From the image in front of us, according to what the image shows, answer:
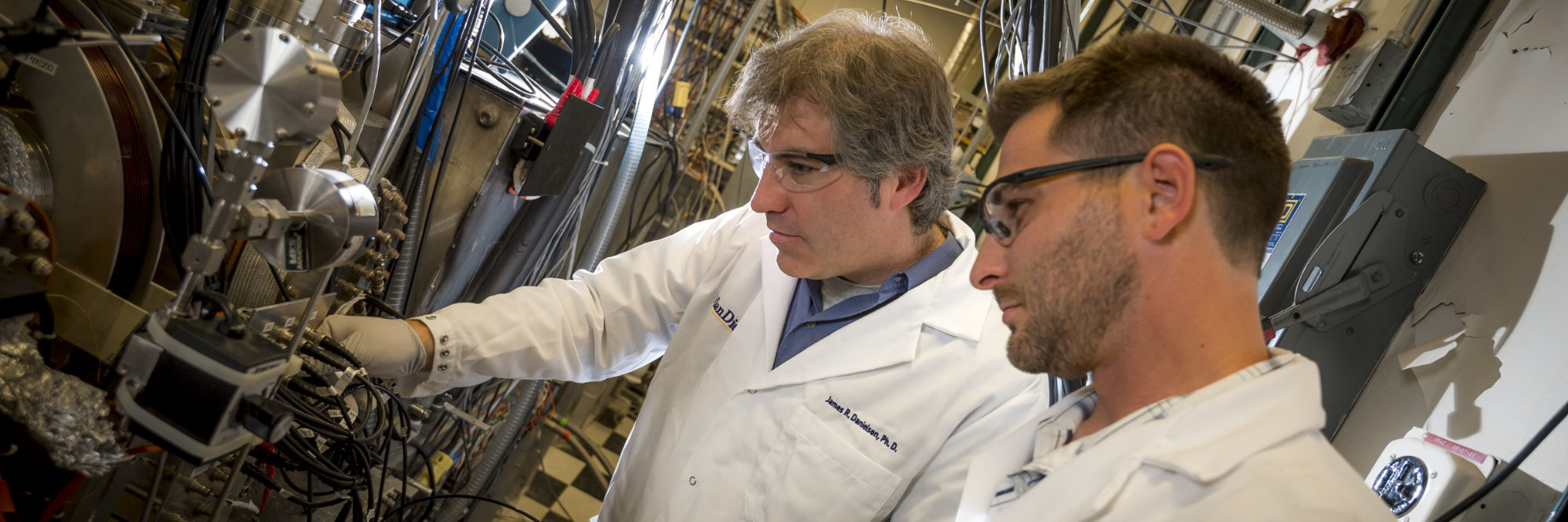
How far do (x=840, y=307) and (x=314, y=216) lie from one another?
90 cm

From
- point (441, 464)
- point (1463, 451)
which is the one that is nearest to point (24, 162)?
point (441, 464)

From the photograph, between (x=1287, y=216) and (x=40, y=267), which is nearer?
(x=40, y=267)

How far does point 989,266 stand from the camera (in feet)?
3.31

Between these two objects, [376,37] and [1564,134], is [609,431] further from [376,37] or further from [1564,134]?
[1564,134]

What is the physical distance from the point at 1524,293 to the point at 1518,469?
0.30 meters

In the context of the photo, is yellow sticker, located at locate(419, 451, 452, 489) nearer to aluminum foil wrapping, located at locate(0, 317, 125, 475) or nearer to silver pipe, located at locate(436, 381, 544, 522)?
silver pipe, located at locate(436, 381, 544, 522)

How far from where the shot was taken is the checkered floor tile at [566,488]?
315cm

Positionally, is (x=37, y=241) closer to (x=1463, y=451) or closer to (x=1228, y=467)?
(x=1228, y=467)

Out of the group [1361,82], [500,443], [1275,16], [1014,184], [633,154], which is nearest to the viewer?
[1014,184]

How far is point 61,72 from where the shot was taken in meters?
0.83

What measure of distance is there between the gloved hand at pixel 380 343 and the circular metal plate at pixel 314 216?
0.33 metres

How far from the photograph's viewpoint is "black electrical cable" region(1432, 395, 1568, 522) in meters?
1.00

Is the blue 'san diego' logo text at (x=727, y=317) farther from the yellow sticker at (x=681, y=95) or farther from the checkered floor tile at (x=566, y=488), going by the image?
the checkered floor tile at (x=566, y=488)

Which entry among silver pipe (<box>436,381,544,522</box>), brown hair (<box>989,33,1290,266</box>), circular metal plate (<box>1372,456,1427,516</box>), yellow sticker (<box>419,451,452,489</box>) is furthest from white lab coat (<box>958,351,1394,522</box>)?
silver pipe (<box>436,381,544,522</box>)
